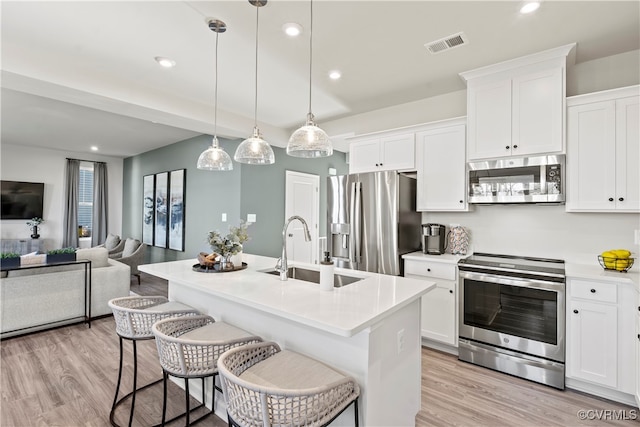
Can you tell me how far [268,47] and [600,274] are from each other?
3098 mm

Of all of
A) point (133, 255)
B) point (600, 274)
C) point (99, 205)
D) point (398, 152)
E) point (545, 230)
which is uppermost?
point (398, 152)

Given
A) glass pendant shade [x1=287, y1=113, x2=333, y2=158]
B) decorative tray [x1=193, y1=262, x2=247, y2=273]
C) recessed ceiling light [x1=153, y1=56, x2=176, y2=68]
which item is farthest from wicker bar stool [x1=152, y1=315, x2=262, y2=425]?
recessed ceiling light [x1=153, y1=56, x2=176, y2=68]

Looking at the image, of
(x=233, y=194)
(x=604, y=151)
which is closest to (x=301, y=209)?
(x=233, y=194)

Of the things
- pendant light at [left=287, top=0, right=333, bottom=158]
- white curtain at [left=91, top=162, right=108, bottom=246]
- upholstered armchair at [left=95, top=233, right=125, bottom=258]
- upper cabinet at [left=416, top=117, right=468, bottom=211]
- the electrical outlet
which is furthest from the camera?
white curtain at [left=91, top=162, right=108, bottom=246]

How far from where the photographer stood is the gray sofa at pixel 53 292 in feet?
10.9

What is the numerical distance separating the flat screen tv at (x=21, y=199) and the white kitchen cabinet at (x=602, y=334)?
8.85 meters

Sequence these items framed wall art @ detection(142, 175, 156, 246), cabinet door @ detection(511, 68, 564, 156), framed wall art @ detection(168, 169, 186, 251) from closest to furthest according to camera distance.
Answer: cabinet door @ detection(511, 68, 564, 156) → framed wall art @ detection(168, 169, 186, 251) → framed wall art @ detection(142, 175, 156, 246)

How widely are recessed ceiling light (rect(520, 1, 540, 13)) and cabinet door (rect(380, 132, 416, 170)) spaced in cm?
153

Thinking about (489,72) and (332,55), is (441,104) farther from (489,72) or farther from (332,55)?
(332,55)

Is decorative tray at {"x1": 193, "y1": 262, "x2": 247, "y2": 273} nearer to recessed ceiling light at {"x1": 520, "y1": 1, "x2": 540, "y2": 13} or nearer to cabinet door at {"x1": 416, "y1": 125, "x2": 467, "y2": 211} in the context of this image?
cabinet door at {"x1": 416, "y1": 125, "x2": 467, "y2": 211}

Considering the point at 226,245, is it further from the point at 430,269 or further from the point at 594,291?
the point at 594,291

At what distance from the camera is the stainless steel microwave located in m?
2.70

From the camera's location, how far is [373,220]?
11.3ft

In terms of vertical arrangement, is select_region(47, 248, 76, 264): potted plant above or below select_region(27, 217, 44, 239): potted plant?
below
